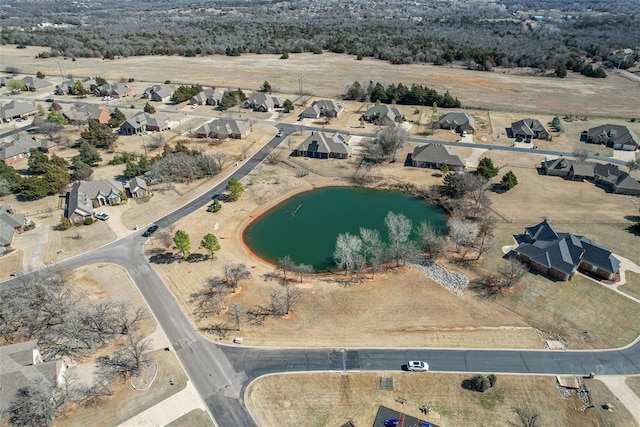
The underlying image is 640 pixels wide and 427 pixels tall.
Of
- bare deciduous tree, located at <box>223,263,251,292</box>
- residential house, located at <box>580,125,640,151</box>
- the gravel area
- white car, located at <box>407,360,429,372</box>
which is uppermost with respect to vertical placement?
residential house, located at <box>580,125,640,151</box>

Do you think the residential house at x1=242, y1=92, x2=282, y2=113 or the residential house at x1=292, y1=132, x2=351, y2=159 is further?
the residential house at x1=242, y1=92, x2=282, y2=113

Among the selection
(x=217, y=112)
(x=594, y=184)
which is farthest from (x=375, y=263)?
(x=217, y=112)

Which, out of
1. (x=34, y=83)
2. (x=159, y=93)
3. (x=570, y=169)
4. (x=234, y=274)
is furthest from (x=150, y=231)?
(x=34, y=83)

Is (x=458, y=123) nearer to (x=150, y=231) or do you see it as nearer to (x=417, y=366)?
(x=417, y=366)

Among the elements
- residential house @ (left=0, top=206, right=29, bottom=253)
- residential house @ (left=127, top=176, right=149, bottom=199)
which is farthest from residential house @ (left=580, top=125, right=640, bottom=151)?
residential house @ (left=0, top=206, right=29, bottom=253)

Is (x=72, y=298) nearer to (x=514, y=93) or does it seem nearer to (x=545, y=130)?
(x=545, y=130)

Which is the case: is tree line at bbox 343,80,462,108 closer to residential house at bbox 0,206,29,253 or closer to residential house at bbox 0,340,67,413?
residential house at bbox 0,206,29,253
